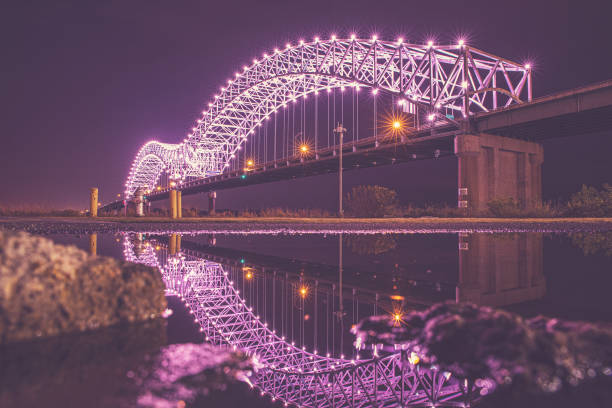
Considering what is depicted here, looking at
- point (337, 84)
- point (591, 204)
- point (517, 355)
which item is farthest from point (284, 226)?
point (337, 84)

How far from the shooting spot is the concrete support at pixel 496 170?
2639 centimetres

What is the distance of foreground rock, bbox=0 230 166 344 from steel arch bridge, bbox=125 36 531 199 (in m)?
17.5

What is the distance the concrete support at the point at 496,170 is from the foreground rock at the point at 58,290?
77.0ft

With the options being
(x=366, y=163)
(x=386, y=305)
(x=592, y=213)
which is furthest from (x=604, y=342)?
(x=366, y=163)

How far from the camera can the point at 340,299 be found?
332 cm

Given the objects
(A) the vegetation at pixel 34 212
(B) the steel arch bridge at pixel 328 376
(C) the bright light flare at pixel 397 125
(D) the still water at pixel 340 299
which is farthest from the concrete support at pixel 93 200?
(C) the bright light flare at pixel 397 125

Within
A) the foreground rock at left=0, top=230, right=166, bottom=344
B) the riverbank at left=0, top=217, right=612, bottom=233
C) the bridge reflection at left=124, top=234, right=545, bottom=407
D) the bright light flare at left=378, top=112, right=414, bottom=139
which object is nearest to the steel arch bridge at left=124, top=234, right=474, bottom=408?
the bridge reflection at left=124, top=234, right=545, bottom=407

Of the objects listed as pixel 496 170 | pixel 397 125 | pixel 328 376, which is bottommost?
pixel 328 376

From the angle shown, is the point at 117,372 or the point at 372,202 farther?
the point at 372,202

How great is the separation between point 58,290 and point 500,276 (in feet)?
Answer: 13.3

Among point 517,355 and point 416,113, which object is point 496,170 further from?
point 517,355

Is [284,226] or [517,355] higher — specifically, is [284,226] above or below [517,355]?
above

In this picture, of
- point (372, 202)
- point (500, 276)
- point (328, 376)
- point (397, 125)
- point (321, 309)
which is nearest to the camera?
point (328, 376)

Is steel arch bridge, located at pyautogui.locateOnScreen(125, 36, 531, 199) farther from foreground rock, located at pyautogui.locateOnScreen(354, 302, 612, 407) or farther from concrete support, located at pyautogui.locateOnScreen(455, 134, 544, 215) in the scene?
foreground rock, located at pyautogui.locateOnScreen(354, 302, 612, 407)
